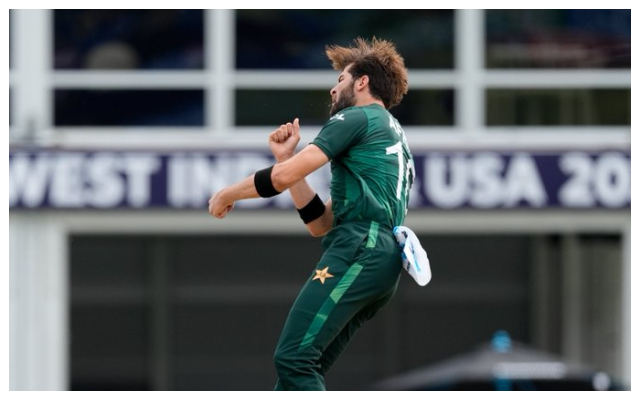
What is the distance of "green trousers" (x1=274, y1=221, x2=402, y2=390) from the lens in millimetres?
5852

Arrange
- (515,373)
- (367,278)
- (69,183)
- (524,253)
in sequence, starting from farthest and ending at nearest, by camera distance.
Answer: (524,253) → (69,183) → (515,373) → (367,278)

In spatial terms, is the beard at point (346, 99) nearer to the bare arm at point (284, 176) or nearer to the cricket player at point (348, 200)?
the cricket player at point (348, 200)

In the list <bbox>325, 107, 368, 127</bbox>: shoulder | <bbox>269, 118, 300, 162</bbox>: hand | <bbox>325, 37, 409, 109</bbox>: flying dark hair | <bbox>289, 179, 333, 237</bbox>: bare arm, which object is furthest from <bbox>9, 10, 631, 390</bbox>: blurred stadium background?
<bbox>325, 107, 368, 127</bbox>: shoulder

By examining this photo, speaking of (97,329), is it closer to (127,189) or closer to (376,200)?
(127,189)

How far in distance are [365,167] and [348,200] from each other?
0.53 feet

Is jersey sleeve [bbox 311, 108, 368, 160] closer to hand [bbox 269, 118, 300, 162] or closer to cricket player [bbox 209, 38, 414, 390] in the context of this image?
cricket player [bbox 209, 38, 414, 390]

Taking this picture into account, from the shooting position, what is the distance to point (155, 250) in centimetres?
1875

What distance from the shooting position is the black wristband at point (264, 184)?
19.2 ft

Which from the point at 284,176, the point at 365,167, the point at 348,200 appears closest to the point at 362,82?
the point at 365,167

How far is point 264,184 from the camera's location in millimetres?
5871

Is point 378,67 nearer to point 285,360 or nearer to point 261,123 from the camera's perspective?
point 285,360

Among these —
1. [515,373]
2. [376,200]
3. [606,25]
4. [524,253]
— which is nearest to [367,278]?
[376,200]

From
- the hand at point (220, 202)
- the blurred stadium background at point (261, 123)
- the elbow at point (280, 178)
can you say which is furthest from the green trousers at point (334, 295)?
the blurred stadium background at point (261, 123)
